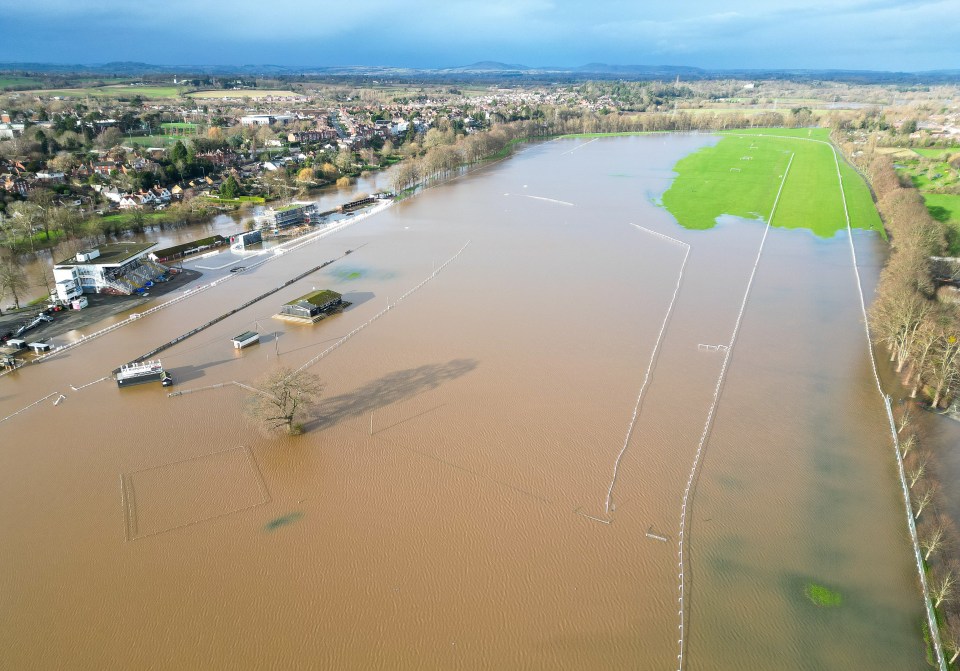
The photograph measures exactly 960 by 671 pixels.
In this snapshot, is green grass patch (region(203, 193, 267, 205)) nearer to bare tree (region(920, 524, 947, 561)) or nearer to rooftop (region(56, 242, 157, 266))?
rooftop (region(56, 242, 157, 266))

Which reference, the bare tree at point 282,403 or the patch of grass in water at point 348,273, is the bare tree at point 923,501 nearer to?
the bare tree at point 282,403

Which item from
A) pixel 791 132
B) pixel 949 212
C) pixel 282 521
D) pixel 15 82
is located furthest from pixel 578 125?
pixel 15 82

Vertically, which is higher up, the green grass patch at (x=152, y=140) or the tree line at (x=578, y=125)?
the tree line at (x=578, y=125)

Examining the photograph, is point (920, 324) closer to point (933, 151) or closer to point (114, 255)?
point (114, 255)

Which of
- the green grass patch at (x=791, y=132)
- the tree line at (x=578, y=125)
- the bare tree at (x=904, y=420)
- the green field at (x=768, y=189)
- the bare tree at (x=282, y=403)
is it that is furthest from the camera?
the green grass patch at (x=791, y=132)

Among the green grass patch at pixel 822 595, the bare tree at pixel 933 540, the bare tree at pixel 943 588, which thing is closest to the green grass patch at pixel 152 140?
the green grass patch at pixel 822 595

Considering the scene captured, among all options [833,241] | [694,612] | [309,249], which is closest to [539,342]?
[694,612]

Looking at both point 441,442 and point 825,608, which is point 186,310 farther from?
point 825,608

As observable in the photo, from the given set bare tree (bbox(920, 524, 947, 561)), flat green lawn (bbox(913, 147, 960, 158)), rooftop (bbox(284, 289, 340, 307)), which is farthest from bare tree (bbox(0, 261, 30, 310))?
flat green lawn (bbox(913, 147, 960, 158))
